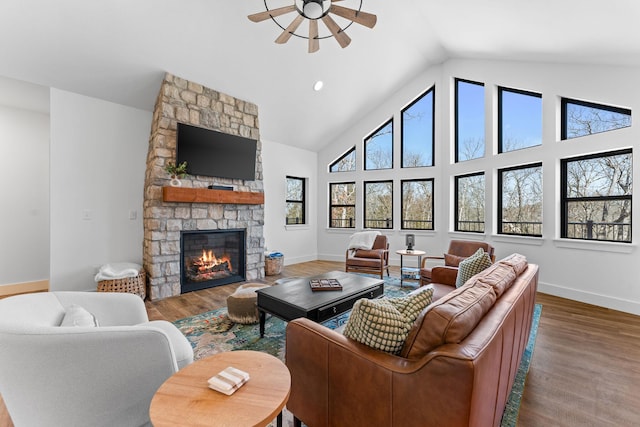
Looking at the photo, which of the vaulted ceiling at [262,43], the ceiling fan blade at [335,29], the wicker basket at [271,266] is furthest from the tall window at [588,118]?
the wicker basket at [271,266]

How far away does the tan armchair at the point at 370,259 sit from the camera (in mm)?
4668

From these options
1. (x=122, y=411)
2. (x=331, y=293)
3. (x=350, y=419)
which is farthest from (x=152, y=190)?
(x=350, y=419)

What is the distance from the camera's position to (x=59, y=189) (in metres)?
3.59

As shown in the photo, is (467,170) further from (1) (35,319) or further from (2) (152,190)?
(1) (35,319)

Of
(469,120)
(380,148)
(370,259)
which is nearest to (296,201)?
(380,148)

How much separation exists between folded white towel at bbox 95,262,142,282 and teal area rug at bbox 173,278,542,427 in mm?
1197

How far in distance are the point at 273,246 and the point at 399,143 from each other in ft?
12.0

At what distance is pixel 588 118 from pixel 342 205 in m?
4.57

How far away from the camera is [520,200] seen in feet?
15.4

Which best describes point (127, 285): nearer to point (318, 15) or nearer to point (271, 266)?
point (271, 266)

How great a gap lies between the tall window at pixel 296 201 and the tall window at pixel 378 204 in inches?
60.8

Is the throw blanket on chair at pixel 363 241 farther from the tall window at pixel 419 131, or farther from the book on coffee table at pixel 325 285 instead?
the book on coffee table at pixel 325 285

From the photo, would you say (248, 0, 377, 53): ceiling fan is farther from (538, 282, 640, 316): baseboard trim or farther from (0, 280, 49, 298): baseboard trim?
(0, 280, 49, 298): baseboard trim

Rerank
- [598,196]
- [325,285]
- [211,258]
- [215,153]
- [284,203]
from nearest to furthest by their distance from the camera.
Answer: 1. [325,285]
2. [598,196]
3. [215,153]
4. [211,258]
5. [284,203]
